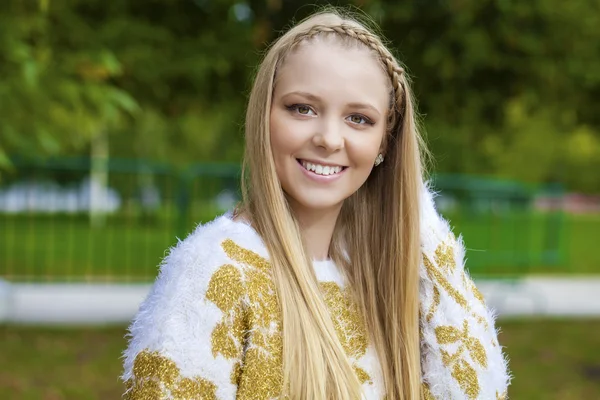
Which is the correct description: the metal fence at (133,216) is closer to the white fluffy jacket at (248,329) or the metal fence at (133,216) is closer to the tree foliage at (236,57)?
the tree foliage at (236,57)

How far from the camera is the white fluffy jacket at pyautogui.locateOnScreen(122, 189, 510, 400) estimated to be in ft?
4.69

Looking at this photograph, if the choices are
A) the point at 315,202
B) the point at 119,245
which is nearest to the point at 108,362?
the point at 119,245

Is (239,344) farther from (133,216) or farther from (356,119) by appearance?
(133,216)

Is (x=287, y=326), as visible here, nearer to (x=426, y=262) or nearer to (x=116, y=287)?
(x=426, y=262)

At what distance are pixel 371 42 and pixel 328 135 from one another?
22 cm

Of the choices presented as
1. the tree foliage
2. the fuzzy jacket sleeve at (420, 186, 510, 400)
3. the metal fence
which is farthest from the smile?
the metal fence

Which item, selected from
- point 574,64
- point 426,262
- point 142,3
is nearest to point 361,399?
point 426,262

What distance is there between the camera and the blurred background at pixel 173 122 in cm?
445

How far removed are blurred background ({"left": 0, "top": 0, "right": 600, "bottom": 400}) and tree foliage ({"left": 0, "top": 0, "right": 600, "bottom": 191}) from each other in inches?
0.5

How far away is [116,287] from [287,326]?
7871mm

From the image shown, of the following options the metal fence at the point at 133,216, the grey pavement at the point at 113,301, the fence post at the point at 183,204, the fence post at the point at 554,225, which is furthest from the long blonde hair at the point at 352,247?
the fence post at the point at 554,225

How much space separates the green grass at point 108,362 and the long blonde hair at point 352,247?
405 centimetres

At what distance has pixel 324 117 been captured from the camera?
62.2 inches

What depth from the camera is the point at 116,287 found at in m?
9.09
